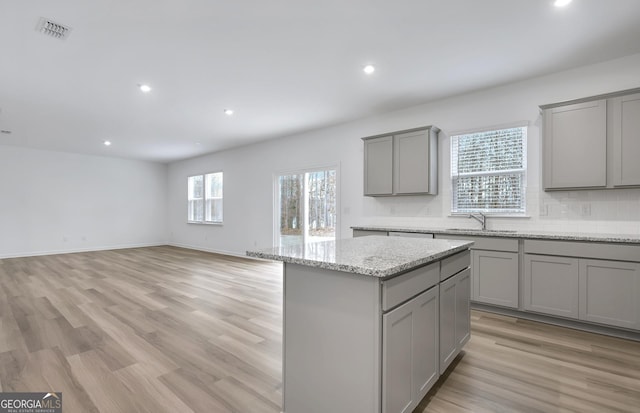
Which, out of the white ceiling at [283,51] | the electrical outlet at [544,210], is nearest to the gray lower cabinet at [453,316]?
the electrical outlet at [544,210]

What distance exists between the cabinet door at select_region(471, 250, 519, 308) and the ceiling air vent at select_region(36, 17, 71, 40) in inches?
184

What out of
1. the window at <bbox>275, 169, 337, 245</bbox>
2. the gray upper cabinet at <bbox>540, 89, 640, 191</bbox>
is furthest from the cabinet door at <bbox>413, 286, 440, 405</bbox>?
the window at <bbox>275, 169, 337, 245</bbox>

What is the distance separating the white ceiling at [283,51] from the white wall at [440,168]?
230 millimetres

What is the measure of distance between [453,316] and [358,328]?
1123mm

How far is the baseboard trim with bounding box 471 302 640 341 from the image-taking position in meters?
2.91

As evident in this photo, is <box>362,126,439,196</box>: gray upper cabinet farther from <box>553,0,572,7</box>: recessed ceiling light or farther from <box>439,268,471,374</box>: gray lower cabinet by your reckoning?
<box>439,268,471,374</box>: gray lower cabinet

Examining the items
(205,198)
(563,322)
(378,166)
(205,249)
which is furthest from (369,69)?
(205,249)

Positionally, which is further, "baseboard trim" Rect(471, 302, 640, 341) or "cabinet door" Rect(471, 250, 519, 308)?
"cabinet door" Rect(471, 250, 519, 308)

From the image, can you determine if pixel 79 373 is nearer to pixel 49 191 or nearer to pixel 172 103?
pixel 172 103

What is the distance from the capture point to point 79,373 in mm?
2238

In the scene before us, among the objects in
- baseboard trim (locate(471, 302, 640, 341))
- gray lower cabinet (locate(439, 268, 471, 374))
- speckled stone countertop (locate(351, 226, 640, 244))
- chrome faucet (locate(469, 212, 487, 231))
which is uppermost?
chrome faucet (locate(469, 212, 487, 231))

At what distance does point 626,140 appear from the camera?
3.04 meters

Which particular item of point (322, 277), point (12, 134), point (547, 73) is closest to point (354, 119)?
point (547, 73)

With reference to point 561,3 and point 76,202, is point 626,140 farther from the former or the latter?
point 76,202
